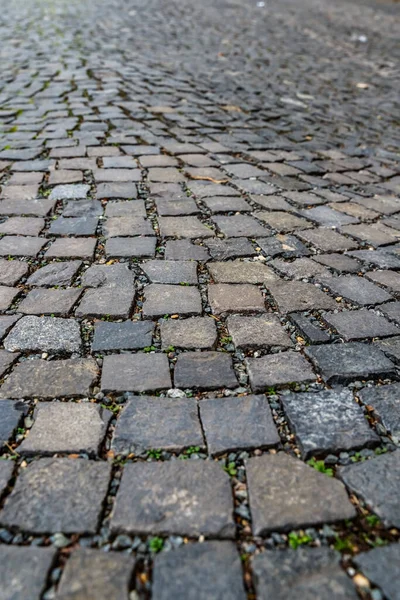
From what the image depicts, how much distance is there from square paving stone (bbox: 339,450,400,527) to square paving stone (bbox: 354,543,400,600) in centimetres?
10

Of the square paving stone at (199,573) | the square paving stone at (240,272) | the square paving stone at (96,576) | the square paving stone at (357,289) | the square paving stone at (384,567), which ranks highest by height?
the square paving stone at (384,567)

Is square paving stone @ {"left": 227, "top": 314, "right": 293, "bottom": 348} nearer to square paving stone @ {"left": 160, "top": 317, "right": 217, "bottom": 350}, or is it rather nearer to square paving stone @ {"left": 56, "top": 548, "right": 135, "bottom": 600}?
square paving stone @ {"left": 160, "top": 317, "right": 217, "bottom": 350}

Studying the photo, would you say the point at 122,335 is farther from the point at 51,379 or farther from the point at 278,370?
the point at 278,370

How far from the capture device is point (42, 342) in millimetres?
2201

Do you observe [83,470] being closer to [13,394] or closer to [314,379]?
[13,394]

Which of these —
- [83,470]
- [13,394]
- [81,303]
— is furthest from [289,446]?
[81,303]

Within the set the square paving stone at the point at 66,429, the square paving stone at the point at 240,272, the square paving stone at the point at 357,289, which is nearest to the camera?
the square paving stone at the point at 66,429

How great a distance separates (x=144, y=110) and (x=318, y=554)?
480 centimetres

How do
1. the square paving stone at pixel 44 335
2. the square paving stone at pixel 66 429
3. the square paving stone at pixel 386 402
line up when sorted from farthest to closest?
the square paving stone at pixel 44 335 → the square paving stone at pixel 386 402 → the square paving stone at pixel 66 429

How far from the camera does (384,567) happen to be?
1.38 metres

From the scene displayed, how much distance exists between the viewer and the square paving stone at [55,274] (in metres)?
2.63

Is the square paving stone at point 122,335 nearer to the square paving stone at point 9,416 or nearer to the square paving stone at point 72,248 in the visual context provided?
the square paving stone at point 9,416

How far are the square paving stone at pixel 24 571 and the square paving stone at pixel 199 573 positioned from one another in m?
0.28

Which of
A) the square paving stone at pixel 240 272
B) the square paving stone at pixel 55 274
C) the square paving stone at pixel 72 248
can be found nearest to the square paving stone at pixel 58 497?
the square paving stone at pixel 55 274
